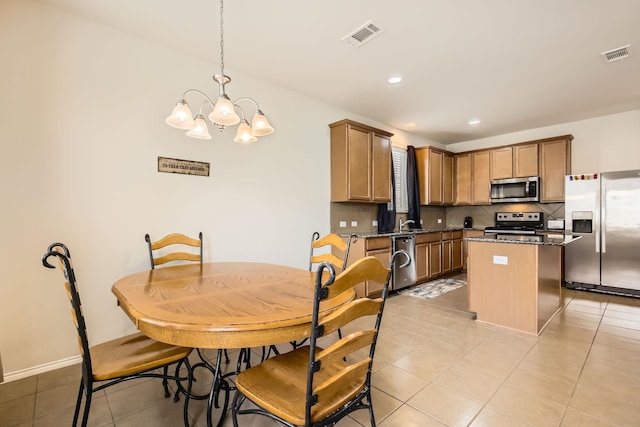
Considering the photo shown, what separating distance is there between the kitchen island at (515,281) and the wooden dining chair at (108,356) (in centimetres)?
299

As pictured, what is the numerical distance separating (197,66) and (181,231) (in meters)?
1.67

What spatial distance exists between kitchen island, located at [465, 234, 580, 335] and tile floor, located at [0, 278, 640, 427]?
0.20 metres

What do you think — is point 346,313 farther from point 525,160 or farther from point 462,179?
point 462,179

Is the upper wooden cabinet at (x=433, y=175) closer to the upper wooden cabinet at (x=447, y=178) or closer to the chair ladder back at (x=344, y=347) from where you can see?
the upper wooden cabinet at (x=447, y=178)

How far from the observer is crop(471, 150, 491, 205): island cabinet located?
5.66 metres

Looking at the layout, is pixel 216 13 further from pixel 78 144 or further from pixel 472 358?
pixel 472 358

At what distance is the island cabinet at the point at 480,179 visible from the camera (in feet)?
18.6

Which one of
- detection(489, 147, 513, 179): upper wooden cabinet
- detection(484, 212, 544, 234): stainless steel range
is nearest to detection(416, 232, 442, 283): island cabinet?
detection(484, 212, 544, 234): stainless steel range

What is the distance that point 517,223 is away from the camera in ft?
17.8

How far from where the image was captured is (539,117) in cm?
472

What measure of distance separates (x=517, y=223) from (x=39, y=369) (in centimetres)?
674

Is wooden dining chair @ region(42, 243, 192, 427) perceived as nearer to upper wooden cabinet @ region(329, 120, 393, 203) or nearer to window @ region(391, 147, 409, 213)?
upper wooden cabinet @ region(329, 120, 393, 203)

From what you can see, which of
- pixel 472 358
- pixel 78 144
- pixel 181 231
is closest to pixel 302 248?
pixel 181 231

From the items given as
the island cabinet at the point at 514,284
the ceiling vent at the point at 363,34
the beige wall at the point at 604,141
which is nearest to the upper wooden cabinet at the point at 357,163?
the ceiling vent at the point at 363,34
